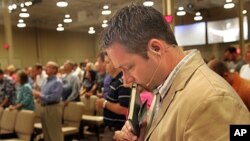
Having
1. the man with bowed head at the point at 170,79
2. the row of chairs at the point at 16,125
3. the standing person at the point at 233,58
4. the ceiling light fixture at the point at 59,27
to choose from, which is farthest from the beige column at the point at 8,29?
the man with bowed head at the point at 170,79

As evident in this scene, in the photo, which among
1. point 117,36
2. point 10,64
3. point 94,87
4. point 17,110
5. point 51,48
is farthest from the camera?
point 51,48

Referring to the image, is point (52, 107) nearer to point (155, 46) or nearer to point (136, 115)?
point (136, 115)

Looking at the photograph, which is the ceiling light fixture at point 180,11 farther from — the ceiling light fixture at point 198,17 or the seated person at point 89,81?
the seated person at point 89,81

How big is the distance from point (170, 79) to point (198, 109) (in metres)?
0.14

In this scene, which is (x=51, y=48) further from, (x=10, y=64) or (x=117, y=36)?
(x=117, y=36)

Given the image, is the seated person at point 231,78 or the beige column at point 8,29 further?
the beige column at point 8,29

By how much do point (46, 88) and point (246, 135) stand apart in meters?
4.06

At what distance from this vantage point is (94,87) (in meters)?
6.09

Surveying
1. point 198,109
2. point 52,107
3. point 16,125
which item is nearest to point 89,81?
point 52,107

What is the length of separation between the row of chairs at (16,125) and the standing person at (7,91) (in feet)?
1.83

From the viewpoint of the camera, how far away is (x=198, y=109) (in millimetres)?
673

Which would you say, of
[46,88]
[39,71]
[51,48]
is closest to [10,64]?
[39,71]

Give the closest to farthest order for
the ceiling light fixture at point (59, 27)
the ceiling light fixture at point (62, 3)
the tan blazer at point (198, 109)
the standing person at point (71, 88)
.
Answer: the tan blazer at point (198, 109)
the standing person at point (71, 88)
the ceiling light fixture at point (62, 3)
the ceiling light fixture at point (59, 27)

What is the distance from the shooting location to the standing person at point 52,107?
177 inches
